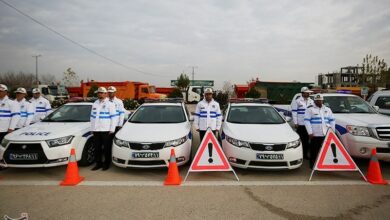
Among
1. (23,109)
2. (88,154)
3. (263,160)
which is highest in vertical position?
(23,109)

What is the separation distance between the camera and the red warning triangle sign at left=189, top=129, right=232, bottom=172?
17.2ft

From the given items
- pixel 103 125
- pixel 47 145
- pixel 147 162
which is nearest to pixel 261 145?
pixel 147 162

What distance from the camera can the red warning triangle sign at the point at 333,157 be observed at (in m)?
5.29

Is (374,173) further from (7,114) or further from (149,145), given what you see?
(7,114)

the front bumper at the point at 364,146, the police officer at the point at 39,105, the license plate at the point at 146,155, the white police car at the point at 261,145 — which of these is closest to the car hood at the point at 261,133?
the white police car at the point at 261,145

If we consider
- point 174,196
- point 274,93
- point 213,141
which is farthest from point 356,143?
point 274,93

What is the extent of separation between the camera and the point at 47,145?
5457 millimetres

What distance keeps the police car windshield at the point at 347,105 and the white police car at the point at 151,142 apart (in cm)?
412

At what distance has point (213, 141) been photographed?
5.31 metres

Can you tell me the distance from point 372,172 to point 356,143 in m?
0.81

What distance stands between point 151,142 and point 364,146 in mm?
4518

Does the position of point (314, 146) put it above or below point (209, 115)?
below

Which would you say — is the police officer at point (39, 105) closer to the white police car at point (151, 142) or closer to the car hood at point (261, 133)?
the white police car at point (151, 142)

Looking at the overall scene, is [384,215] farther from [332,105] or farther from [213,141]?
[332,105]
